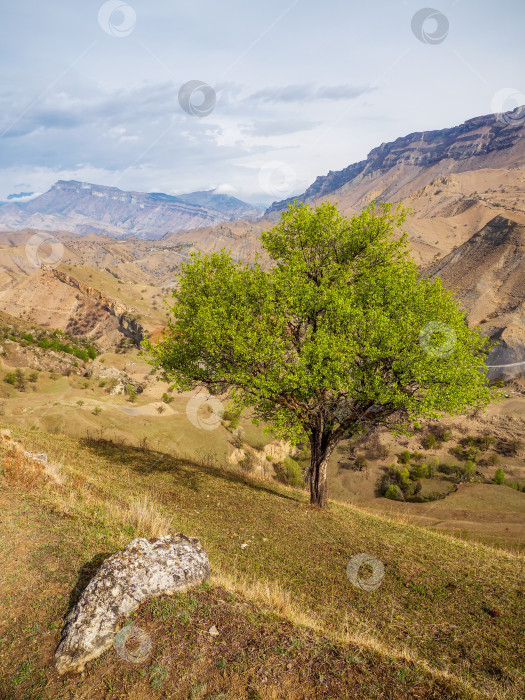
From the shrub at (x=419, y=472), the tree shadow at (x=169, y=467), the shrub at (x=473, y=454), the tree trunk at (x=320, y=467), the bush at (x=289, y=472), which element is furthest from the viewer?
the shrub at (x=473, y=454)

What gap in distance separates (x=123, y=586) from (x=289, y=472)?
3586cm

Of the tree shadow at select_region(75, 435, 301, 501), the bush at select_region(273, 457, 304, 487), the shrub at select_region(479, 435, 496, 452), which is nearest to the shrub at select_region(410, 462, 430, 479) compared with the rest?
the shrub at select_region(479, 435, 496, 452)

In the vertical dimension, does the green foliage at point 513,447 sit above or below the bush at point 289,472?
above

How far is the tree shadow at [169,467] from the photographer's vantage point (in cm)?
1786

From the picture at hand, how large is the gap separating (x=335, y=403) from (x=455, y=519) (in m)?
16.9

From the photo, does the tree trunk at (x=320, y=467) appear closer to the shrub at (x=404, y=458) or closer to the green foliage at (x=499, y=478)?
the green foliage at (x=499, y=478)

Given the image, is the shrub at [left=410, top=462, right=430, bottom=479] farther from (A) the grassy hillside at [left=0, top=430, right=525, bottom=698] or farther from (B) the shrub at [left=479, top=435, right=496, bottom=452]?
(A) the grassy hillside at [left=0, top=430, right=525, bottom=698]

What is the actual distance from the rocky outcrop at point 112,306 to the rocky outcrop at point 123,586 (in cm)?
9876

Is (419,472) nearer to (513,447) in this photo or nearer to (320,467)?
(513,447)

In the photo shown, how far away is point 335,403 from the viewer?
52.9ft

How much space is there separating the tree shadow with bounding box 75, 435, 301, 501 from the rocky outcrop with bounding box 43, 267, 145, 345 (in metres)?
83.9

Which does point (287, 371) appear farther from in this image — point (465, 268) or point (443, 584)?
point (465, 268)

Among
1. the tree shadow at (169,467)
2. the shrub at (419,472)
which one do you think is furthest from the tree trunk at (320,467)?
the shrub at (419,472)

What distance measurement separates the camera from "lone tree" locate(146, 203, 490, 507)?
45.9 feet
